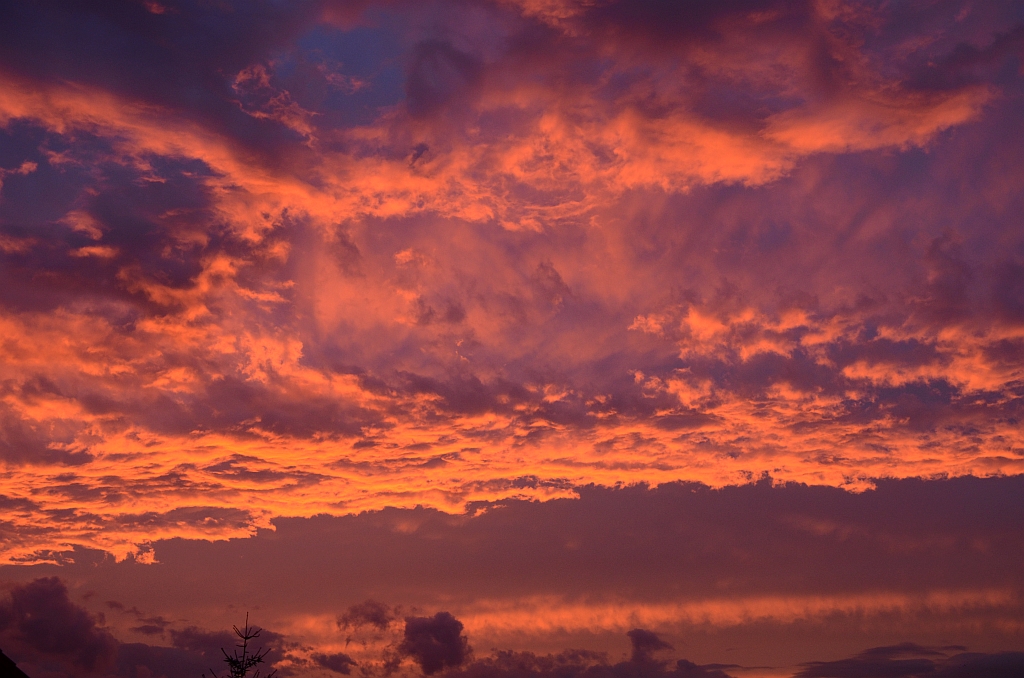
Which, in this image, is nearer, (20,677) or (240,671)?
(20,677)

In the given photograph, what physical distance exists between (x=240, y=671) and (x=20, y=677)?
55.4 meters

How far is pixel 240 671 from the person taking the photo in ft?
360

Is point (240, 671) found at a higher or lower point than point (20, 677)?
lower

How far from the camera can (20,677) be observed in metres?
58.4
